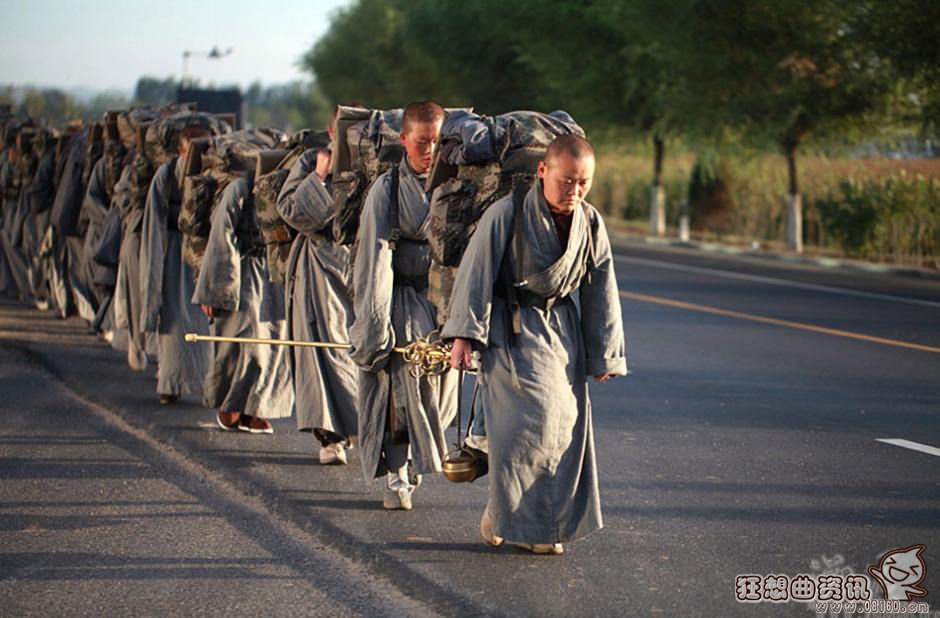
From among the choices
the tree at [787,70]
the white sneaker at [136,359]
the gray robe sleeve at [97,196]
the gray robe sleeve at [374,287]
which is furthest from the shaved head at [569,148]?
the tree at [787,70]

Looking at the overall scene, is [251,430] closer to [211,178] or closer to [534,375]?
[211,178]

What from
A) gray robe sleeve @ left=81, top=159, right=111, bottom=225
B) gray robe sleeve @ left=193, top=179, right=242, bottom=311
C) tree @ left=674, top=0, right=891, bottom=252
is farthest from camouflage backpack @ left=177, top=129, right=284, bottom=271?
tree @ left=674, top=0, right=891, bottom=252

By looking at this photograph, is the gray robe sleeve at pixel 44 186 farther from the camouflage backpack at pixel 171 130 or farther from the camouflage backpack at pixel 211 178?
the camouflage backpack at pixel 211 178

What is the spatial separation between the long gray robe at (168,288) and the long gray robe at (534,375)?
532 cm

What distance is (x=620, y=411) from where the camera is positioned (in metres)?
11.9

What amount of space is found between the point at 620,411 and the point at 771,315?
22.7ft

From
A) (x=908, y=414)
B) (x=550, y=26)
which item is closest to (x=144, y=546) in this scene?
(x=908, y=414)

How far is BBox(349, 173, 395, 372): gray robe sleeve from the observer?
8133 mm

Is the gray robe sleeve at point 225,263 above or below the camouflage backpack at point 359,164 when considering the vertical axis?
below

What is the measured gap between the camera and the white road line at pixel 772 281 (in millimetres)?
20297

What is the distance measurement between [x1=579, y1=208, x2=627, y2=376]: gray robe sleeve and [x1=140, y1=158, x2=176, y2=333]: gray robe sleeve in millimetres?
5769

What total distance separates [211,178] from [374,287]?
145 inches

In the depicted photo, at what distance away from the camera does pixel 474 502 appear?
8.62 metres

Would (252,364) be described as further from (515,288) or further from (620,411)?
(515,288)
